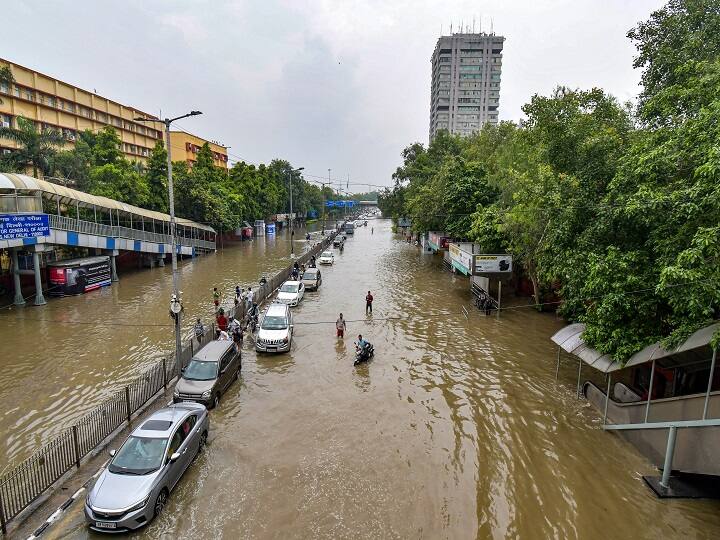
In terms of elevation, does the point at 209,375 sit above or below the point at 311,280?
below

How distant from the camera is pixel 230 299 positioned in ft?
90.1

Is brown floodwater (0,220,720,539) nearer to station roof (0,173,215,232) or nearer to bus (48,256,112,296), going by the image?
bus (48,256,112,296)

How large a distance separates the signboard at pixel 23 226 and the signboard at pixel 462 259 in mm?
24555

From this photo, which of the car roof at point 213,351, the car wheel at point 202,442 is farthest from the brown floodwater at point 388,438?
the car roof at point 213,351

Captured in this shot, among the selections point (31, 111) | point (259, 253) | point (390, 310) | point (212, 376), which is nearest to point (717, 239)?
point (212, 376)

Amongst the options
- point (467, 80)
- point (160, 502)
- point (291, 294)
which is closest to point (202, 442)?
point (160, 502)

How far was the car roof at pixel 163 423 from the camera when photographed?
9.48 metres

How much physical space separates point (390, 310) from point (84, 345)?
15.6 meters

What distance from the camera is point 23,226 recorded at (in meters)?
23.3

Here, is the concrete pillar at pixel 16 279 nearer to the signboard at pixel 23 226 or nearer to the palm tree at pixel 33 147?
the signboard at pixel 23 226

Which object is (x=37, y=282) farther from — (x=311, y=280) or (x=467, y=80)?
(x=467, y=80)

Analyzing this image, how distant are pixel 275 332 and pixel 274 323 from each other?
2.91 ft

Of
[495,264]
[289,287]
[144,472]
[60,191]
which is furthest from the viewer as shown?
[289,287]

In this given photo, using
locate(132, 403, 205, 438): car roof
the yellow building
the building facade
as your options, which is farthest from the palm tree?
the yellow building
